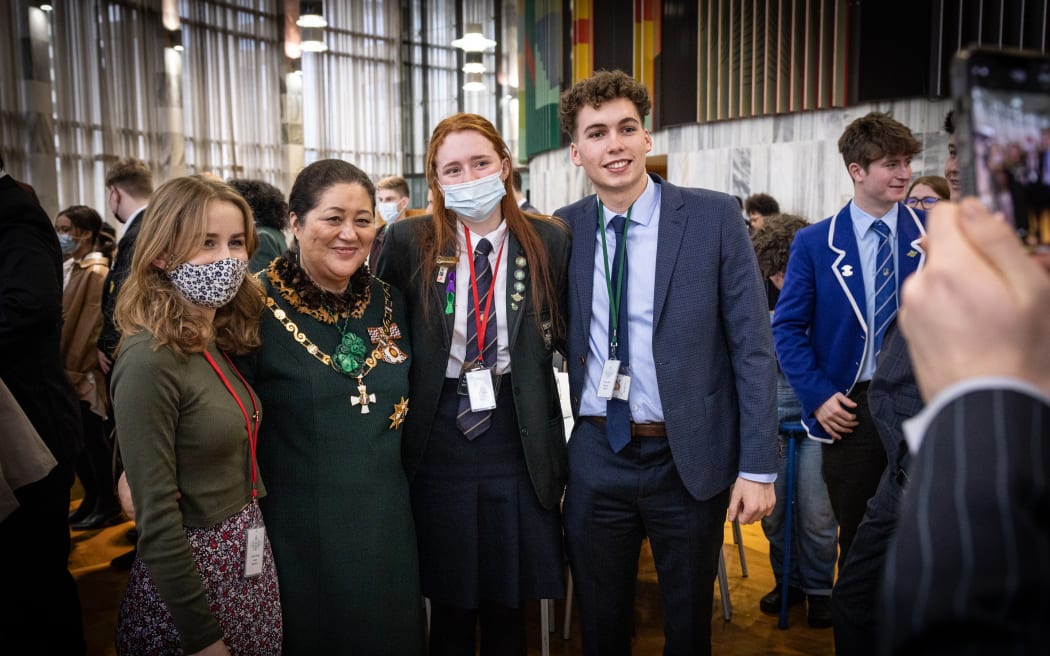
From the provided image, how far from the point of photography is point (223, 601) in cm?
178

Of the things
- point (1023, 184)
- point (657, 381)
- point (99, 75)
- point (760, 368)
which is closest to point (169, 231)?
point (657, 381)

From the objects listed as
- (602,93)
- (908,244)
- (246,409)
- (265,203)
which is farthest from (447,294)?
(265,203)

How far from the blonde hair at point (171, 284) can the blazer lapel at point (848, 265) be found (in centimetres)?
195

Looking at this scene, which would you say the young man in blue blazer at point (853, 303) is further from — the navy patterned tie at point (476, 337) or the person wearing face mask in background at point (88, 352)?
the person wearing face mask in background at point (88, 352)

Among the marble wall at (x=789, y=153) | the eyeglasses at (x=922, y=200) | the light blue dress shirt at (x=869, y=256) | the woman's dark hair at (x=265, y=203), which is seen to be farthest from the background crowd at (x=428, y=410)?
the marble wall at (x=789, y=153)

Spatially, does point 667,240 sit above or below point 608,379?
above

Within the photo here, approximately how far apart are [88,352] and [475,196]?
323 cm

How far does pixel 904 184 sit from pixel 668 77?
6.45 meters

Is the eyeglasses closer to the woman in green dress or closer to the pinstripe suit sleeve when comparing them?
the woman in green dress

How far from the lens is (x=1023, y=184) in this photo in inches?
25.8

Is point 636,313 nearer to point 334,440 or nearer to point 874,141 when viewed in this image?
point 334,440

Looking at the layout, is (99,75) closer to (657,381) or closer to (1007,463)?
(657,381)

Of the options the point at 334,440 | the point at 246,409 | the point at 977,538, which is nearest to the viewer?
the point at 977,538

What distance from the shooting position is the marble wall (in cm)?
662
